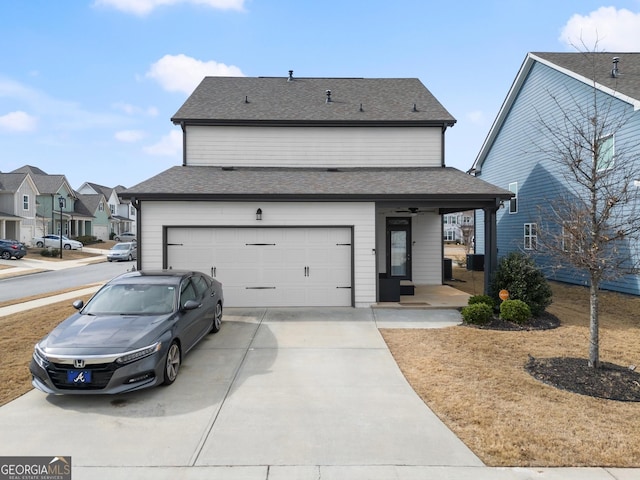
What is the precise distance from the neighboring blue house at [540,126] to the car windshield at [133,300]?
1090 cm

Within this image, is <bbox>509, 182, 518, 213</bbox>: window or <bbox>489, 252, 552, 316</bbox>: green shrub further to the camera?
<bbox>509, 182, 518, 213</bbox>: window

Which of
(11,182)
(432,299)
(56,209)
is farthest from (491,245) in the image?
(56,209)

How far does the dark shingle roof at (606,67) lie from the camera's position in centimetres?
1317

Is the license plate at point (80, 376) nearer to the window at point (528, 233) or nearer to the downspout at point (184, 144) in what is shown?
the downspout at point (184, 144)

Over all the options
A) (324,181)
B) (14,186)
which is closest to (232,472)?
(324,181)

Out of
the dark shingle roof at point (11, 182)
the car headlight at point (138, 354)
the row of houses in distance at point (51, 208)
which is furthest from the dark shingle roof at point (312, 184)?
the dark shingle roof at point (11, 182)

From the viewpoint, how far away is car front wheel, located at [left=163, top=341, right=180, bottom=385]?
18.8ft

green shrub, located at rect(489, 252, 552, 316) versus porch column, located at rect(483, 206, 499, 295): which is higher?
porch column, located at rect(483, 206, 499, 295)

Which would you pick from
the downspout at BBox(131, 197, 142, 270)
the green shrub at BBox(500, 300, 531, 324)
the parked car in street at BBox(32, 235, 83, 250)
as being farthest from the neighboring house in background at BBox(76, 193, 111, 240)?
the green shrub at BBox(500, 300, 531, 324)

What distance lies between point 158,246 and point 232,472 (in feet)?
28.5

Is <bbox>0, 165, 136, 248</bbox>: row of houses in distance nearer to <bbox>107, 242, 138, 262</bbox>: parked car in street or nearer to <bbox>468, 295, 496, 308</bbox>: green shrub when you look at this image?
<bbox>107, 242, 138, 262</bbox>: parked car in street

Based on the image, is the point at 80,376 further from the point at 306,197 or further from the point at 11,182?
the point at 11,182

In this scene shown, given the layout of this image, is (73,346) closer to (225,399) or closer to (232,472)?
(225,399)

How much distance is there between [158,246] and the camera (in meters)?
11.2
